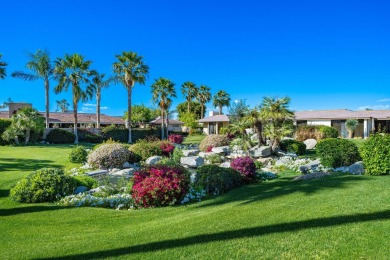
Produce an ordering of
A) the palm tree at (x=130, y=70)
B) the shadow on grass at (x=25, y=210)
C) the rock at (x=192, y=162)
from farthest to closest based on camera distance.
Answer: the palm tree at (x=130, y=70) < the rock at (x=192, y=162) < the shadow on grass at (x=25, y=210)

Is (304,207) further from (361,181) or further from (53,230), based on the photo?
(53,230)

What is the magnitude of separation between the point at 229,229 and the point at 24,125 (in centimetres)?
2770

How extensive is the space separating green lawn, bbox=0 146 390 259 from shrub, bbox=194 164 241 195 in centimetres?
194

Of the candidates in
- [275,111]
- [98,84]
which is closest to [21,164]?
[275,111]

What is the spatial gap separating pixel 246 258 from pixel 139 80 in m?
34.8

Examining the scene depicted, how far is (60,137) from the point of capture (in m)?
32.9

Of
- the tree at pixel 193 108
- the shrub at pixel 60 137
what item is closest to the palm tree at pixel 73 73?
the shrub at pixel 60 137

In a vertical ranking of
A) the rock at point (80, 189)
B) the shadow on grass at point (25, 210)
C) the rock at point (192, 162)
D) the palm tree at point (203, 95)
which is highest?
the palm tree at point (203, 95)

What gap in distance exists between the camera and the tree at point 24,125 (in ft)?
89.8

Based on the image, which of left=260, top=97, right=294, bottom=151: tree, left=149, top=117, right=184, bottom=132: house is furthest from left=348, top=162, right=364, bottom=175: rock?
left=149, top=117, right=184, bottom=132: house

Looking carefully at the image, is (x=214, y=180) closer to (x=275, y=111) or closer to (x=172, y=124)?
(x=275, y=111)

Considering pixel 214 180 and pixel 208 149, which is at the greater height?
pixel 208 149

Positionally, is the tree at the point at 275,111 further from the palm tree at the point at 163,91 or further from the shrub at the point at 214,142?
the palm tree at the point at 163,91

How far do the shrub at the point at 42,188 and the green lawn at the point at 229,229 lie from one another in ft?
2.64
